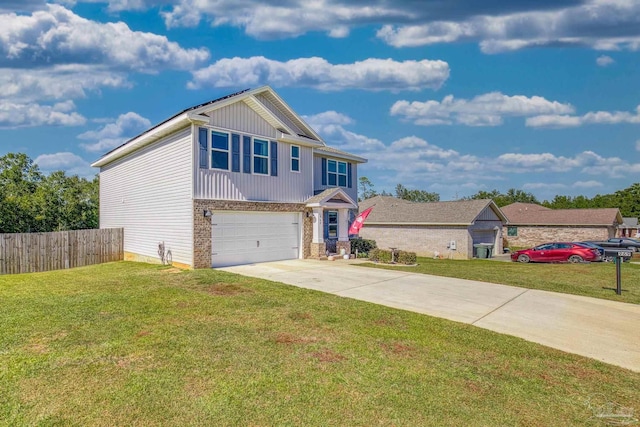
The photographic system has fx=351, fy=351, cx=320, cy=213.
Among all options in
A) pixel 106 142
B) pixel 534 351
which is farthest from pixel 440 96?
pixel 534 351

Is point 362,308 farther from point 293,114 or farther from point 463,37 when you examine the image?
point 463,37

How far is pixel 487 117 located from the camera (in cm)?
3578

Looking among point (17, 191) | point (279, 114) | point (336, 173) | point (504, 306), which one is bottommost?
point (504, 306)

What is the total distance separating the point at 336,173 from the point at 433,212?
12.6 meters

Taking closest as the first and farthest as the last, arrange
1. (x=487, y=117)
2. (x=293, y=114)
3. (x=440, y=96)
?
(x=293, y=114)
(x=440, y=96)
(x=487, y=117)

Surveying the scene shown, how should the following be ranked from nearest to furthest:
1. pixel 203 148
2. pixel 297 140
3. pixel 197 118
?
pixel 197 118 < pixel 203 148 < pixel 297 140

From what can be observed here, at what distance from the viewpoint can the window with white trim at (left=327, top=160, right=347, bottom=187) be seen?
20141mm

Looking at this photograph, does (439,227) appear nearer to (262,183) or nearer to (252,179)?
(262,183)

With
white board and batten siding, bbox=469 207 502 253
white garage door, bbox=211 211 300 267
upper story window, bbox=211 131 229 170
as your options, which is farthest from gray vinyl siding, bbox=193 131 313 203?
white board and batten siding, bbox=469 207 502 253

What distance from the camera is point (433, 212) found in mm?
29531

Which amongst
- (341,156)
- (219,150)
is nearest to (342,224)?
(341,156)

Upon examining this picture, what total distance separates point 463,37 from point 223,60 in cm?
1348

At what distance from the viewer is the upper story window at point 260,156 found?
15562mm

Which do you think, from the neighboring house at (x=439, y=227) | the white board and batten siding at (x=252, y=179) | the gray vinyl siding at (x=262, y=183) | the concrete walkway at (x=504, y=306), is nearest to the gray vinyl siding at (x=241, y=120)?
the white board and batten siding at (x=252, y=179)
